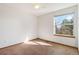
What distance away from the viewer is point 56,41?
4.19 metres

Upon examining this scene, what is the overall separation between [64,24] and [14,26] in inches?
99.7

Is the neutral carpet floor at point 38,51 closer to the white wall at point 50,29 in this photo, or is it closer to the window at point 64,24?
the white wall at point 50,29

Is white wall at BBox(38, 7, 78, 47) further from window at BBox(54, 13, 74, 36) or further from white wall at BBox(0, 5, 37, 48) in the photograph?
white wall at BBox(0, 5, 37, 48)

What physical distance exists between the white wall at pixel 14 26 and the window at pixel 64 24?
1.73 m

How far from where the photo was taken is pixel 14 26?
367 cm

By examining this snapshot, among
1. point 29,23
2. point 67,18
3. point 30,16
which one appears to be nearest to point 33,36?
point 29,23

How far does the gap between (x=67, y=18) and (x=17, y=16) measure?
254 centimetres

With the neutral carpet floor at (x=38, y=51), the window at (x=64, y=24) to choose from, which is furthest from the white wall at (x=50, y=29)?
the neutral carpet floor at (x=38, y=51)

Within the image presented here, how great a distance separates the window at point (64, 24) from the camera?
3587mm

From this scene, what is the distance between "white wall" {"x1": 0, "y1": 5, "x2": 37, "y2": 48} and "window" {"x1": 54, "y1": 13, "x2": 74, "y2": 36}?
1.73 metres

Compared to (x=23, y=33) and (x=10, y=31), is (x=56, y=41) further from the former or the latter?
(x=10, y=31)

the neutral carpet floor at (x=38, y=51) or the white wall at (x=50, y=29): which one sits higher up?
the white wall at (x=50, y=29)

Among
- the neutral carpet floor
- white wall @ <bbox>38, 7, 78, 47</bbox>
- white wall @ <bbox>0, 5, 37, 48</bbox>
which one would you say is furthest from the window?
white wall @ <bbox>0, 5, 37, 48</bbox>

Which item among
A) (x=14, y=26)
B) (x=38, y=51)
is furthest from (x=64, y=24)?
(x=14, y=26)
